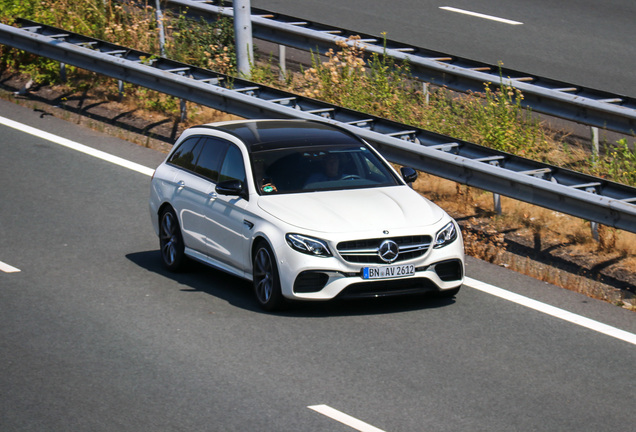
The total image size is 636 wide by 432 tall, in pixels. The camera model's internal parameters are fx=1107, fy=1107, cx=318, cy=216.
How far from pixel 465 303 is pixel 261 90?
6017 millimetres

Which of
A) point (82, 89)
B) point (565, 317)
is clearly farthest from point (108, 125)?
point (565, 317)

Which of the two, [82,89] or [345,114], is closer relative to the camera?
[345,114]

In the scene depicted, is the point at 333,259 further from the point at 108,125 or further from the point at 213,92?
the point at 108,125

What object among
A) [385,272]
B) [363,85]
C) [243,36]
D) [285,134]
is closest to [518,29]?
[363,85]

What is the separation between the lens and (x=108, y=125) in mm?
16688

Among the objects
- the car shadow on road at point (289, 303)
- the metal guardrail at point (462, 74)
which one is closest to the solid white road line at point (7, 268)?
the car shadow on road at point (289, 303)

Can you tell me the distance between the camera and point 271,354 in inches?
334

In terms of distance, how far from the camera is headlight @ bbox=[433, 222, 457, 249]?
960 centimetres

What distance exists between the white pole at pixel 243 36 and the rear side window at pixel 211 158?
527 cm

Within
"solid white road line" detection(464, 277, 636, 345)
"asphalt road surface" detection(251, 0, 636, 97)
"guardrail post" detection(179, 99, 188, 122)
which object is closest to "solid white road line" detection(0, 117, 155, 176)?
"guardrail post" detection(179, 99, 188, 122)

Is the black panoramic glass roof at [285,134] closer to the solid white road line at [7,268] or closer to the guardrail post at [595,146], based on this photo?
the solid white road line at [7,268]

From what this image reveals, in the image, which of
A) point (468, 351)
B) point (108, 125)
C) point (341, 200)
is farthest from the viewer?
point (108, 125)

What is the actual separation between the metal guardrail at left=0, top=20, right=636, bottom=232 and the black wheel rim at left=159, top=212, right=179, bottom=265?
8.27 feet

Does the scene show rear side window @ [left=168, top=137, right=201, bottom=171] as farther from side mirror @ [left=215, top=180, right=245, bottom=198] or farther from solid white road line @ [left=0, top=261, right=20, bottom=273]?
solid white road line @ [left=0, top=261, right=20, bottom=273]
